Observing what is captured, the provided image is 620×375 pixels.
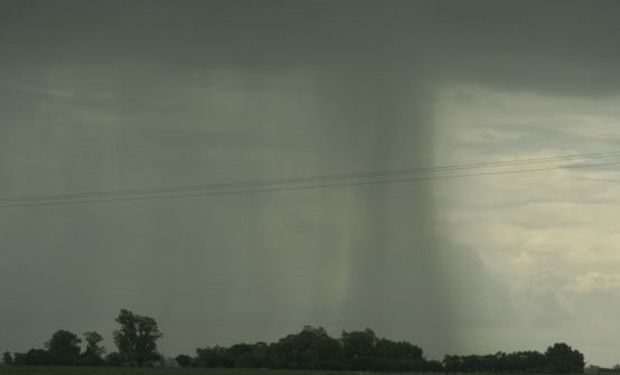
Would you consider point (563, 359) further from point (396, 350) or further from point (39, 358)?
point (39, 358)

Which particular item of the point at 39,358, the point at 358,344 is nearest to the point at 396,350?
the point at 358,344

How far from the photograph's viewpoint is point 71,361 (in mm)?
140625

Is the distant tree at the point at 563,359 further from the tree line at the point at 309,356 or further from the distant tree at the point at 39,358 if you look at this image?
the distant tree at the point at 39,358

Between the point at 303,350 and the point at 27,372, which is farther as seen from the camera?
the point at 303,350

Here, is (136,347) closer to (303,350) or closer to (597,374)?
(303,350)

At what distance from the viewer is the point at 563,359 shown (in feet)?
450

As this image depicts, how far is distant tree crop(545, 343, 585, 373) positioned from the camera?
130625mm

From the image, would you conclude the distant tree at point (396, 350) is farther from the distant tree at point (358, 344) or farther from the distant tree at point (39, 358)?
the distant tree at point (39, 358)

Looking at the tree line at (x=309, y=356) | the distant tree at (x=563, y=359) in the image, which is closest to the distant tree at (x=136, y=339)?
the tree line at (x=309, y=356)

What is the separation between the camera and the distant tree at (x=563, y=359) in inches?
5143

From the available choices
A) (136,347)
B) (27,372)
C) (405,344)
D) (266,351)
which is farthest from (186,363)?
(27,372)

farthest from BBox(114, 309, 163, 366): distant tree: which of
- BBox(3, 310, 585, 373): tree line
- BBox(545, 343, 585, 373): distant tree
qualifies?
BBox(545, 343, 585, 373): distant tree

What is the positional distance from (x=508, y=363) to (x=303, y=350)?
28.1 metres


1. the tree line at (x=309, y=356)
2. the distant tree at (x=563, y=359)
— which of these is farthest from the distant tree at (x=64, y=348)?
the distant tree at (x=563, y=359)
